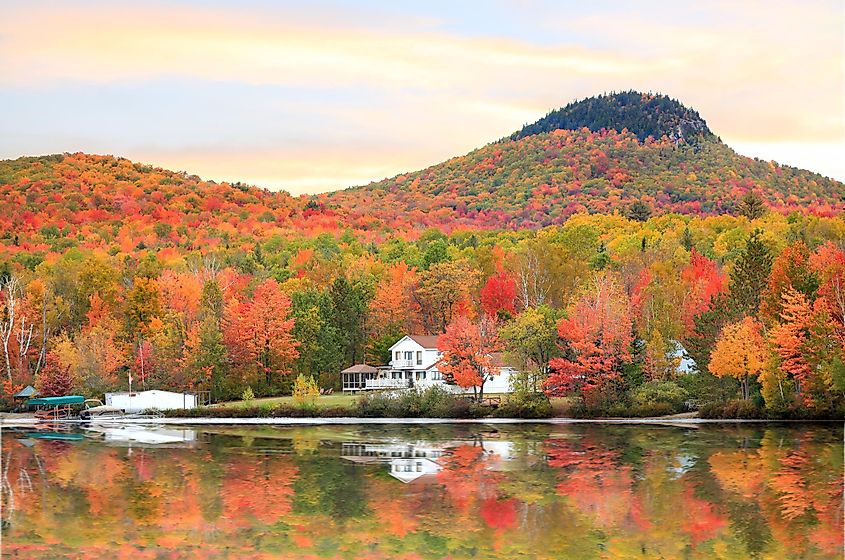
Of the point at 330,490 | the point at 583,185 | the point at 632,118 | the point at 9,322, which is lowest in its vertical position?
the point at 330,490

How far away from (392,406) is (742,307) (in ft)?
75.3

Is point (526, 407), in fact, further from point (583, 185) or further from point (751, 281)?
point (583, 185)

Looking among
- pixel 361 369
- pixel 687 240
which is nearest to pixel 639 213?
pixel 687 240

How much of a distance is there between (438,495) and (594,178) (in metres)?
129

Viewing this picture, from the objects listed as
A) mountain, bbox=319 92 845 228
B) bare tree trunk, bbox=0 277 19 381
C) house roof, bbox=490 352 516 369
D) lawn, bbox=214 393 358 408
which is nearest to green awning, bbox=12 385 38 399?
bare tree trunk, bbox=0 277 19 381

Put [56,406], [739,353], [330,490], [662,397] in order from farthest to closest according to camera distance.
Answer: [56,406] → [662,397] → [739,353] → [330,490]

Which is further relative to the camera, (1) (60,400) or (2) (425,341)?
(2) (425,341)

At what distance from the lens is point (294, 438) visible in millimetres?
54844

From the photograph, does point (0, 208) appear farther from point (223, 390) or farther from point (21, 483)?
point (21, 483)

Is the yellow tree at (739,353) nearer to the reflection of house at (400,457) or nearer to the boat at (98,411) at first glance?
the reflection of house at (400,457)

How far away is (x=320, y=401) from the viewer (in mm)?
69500

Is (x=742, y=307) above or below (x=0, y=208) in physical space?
below

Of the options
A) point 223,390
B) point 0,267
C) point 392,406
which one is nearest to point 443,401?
point 392,406

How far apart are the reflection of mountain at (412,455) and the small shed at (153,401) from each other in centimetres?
2275
